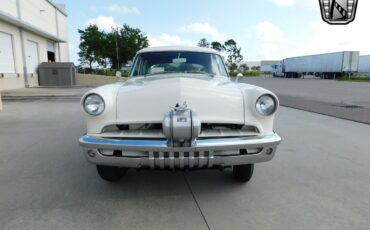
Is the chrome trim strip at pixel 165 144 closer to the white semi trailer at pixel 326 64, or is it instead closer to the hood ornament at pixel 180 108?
the hood ornament at pixel 180 108

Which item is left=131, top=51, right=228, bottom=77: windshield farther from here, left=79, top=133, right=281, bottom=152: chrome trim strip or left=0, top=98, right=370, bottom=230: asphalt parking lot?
left=79, top=133, right=281, bottom=152: chrome trim strip

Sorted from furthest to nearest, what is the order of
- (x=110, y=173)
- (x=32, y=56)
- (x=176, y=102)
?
(x=32, y=56) → (x=110, y=173) → (x=176, y=102)

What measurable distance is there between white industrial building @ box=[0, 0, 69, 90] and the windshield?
453 inches

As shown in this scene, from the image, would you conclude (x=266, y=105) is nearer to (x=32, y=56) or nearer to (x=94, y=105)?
(x=94, y=105)

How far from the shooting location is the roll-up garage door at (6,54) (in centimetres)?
1339

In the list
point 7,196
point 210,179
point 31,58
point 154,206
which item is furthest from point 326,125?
point 31,58

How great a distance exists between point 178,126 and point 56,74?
18.7 meters

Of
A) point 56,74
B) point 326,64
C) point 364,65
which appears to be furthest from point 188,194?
point 364,65

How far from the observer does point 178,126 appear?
2322mm

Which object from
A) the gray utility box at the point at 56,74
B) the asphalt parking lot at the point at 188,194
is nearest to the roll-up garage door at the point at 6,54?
the gray utility box at the point at 56,74

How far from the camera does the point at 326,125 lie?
21.5 feet

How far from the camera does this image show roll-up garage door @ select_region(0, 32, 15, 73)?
13391mm

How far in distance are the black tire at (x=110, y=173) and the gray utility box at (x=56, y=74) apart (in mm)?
17478

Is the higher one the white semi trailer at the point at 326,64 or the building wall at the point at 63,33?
the building wall at the point at 63,33
